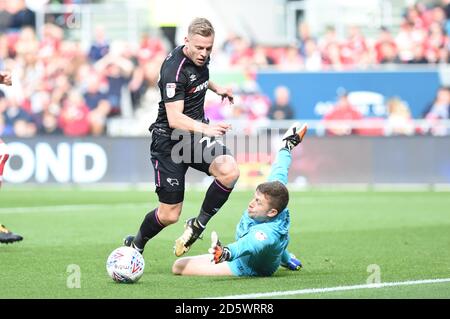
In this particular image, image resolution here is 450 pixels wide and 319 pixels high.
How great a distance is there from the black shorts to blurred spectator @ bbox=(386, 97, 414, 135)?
14.2 m

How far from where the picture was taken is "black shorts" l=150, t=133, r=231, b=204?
1033 cm

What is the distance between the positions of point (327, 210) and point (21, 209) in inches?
201

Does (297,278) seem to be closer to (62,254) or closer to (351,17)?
(62,254)

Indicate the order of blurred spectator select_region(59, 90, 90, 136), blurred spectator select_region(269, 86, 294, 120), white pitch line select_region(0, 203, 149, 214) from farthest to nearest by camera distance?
blurred spectator select_region(59, 90, 90, 136) → blurred spectator select_region(269, 86, 294, 120) → white pitch line select_region(0, 203, 149, 214)

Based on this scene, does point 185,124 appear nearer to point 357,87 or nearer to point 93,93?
point 357,87

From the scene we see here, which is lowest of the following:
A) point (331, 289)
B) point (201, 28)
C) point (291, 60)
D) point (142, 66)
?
point (331, 289)

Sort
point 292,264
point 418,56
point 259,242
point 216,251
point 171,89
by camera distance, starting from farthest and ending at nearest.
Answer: point 418,56 → point 292,264 → point 171,89 → point 259,242 → point 216,251

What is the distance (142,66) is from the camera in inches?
1021

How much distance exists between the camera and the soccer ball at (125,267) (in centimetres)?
922

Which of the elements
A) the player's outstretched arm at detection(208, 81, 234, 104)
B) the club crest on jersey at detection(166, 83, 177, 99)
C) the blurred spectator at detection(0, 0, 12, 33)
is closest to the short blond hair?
the club crest on jersey at detection(166, 83, 177, 99)

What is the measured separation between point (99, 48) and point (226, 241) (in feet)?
47.7

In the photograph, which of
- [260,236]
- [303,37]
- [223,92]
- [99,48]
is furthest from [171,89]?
[99,48]

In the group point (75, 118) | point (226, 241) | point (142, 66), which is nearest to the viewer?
point (226, 241)

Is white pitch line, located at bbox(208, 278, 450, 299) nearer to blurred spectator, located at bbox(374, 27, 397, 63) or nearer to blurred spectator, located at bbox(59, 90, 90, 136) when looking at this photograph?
blurred spectator, located at bbox(59, 90, 90, 136)
